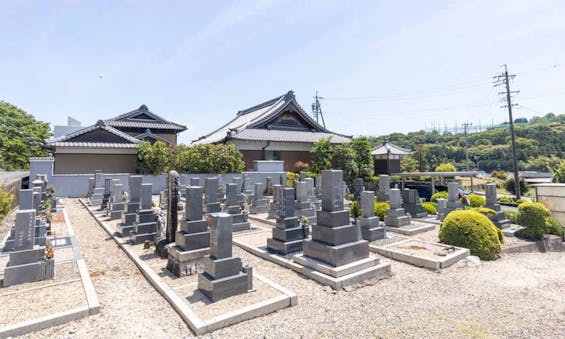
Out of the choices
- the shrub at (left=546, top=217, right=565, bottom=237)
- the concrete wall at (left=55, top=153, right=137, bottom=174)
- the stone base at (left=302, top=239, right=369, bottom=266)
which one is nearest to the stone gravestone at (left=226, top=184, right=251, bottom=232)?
the stone base at (left=302, top=239, right=369, bottom=266)

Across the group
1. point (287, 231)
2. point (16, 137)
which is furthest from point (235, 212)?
point (16, 137)

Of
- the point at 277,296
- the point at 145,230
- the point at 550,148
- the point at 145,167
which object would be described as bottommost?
the point at 277,296

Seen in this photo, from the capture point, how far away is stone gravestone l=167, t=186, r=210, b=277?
539cm

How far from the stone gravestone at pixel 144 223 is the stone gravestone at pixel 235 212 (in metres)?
2.58

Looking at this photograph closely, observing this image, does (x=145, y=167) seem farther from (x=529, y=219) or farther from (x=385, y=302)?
(x=529, y=219)

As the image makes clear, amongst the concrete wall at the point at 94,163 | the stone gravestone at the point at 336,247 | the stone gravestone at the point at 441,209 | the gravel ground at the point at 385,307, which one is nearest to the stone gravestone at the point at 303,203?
the stone gravestone at the point at 336,247

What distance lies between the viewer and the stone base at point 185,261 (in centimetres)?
533

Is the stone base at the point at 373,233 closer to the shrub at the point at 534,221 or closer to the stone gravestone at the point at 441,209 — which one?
the shrub at the point at 534,221

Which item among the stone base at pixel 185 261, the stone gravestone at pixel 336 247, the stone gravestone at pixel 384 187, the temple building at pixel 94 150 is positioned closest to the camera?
the stone base at pixel 185 261

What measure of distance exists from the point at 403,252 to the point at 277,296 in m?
4.07

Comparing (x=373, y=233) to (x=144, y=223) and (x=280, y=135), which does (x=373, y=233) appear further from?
(x=280, y=135)

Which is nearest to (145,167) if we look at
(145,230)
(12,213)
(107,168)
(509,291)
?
(107,168)

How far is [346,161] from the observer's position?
22.9 meters

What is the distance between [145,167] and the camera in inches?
758
